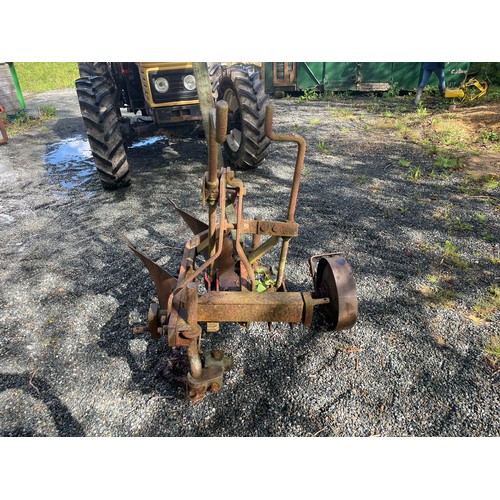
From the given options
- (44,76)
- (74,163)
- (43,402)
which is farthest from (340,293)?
(44,76)

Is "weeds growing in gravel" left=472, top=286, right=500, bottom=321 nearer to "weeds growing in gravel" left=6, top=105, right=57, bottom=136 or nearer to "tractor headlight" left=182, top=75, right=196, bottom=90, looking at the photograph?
"tractor headlight" left=182, top=75, right=196, bottom=90

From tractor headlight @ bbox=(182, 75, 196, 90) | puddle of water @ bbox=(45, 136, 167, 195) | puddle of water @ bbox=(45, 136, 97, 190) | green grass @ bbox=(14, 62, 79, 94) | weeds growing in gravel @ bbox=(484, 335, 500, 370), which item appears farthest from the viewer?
green grass @ bbox=(14, 62, 79, 94)

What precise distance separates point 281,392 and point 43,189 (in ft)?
17.4

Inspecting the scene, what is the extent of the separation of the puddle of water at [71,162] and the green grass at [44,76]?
1038 centimetres

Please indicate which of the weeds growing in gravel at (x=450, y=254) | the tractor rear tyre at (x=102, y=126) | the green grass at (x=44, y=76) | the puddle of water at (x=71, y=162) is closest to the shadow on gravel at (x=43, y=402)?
the tractor rear tyre at (x=102, y=126)

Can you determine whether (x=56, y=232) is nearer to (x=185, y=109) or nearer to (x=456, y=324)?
(x=185, y=109)

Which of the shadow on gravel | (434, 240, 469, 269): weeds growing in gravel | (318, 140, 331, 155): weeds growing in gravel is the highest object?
(318, 140, 331, 155): weeds growing in gravel

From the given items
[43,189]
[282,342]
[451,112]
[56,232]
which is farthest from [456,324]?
[451,112]

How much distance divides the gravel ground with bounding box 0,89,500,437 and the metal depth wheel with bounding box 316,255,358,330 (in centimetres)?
42

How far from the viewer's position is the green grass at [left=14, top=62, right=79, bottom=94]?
16.4m

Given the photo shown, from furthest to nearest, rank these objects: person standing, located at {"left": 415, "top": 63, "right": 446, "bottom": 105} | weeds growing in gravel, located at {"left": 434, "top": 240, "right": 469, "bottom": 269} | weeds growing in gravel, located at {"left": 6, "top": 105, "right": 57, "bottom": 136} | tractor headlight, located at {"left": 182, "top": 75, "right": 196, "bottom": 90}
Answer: person standing, located at {"left": 415, "top": 63, "right": 446, "bottom": 105}
weeds growing in gravel, located at {"left": 6, "top": 105, "right": 57, "bottom": 136}
tractor headlight, located at {"left": 182, "top": 75, "right": 196, "bottom": 90}
weeds growing in gravel, located at {"left": 434, "top": 240, "right": 469, "bottom": 269}

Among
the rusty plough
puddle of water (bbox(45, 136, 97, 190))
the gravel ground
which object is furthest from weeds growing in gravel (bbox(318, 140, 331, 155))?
the rusty plough

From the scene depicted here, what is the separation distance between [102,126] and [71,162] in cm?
257

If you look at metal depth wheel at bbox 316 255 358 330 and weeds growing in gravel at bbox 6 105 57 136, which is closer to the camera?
metal depth wheel at bbox 316 255 358 330
